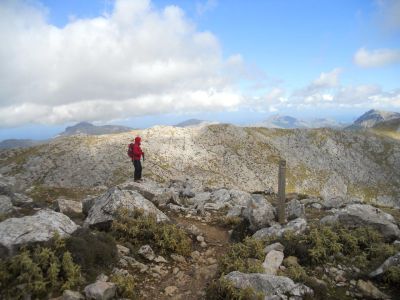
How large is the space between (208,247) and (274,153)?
96891 mm

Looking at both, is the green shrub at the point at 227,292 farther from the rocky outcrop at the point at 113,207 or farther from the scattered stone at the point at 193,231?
the rocky outcrop at the point at 113,207

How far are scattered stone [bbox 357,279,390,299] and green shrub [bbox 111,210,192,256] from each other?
21.8 ft

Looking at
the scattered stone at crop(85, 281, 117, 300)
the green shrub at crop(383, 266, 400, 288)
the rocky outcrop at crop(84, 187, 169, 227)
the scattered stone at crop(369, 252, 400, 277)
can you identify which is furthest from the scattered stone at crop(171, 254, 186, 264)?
the green shrub at crop(383, 266, 400, 288)

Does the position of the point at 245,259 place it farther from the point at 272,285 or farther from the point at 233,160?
the point at 233,160

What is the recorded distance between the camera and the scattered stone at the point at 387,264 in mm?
10555

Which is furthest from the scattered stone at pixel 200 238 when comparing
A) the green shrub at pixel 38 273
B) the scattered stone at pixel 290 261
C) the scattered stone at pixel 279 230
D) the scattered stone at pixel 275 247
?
the green shrub at pixel 38 273

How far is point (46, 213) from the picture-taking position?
11742 mm

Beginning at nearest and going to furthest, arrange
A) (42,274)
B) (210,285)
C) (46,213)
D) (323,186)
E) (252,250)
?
(42,274) → (210,285) → (46,213) → (252,250) → (323,186)

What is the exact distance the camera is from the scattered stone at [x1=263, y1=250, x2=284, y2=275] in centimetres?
1122

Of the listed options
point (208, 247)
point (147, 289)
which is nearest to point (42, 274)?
point (147, 289)

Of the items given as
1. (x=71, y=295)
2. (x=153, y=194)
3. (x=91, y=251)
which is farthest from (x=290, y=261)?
(x=153, y=194)

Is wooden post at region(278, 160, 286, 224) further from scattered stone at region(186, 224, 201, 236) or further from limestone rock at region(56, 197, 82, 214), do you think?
Answer: limestone rock at region(56, 197, 82, 214)

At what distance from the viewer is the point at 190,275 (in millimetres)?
11617

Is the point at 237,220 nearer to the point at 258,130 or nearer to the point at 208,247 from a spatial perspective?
the point at 208,247
